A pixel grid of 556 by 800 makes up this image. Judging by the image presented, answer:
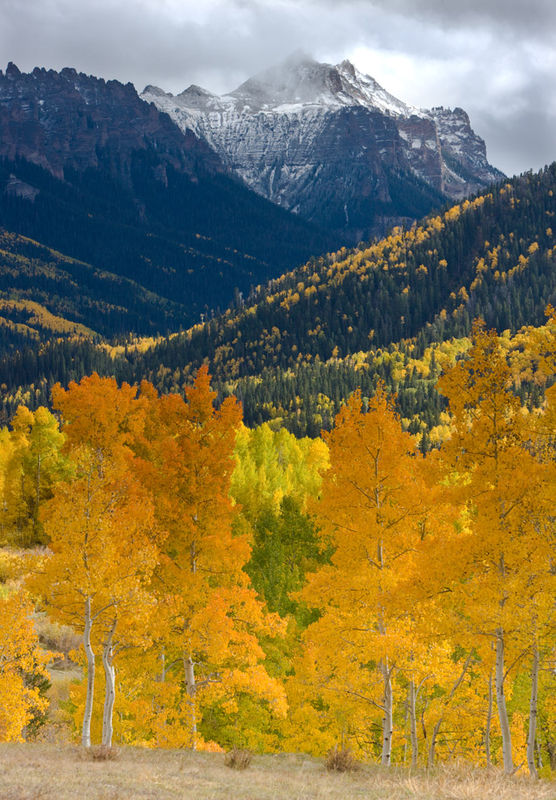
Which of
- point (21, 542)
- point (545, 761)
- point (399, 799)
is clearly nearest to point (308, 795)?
point (399, 799)

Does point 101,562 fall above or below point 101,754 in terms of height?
above

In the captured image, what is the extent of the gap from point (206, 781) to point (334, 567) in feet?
31.9

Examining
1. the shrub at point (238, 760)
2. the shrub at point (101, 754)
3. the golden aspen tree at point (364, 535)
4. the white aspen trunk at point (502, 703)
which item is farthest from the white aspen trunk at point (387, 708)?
the shrub at point (101, 754)

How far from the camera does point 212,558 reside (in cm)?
2639

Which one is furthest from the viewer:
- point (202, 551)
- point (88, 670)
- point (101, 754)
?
point (202, 551)

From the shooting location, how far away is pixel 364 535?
24906mm

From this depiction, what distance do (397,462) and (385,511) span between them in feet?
6.00

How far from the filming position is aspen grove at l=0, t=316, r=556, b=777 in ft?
69.6

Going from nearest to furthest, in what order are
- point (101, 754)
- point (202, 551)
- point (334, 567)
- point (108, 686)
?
point (101, 754)
point (108, 686)
point (202, 551)
point (334, 567)

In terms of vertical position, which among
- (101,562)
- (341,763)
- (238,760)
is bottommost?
(341,763)

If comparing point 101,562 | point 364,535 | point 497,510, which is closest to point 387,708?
point 364,535

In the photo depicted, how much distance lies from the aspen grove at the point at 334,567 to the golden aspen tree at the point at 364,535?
7cm

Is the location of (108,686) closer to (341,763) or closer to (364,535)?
(341,763)

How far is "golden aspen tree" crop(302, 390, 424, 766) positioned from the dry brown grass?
3419 millimetres
